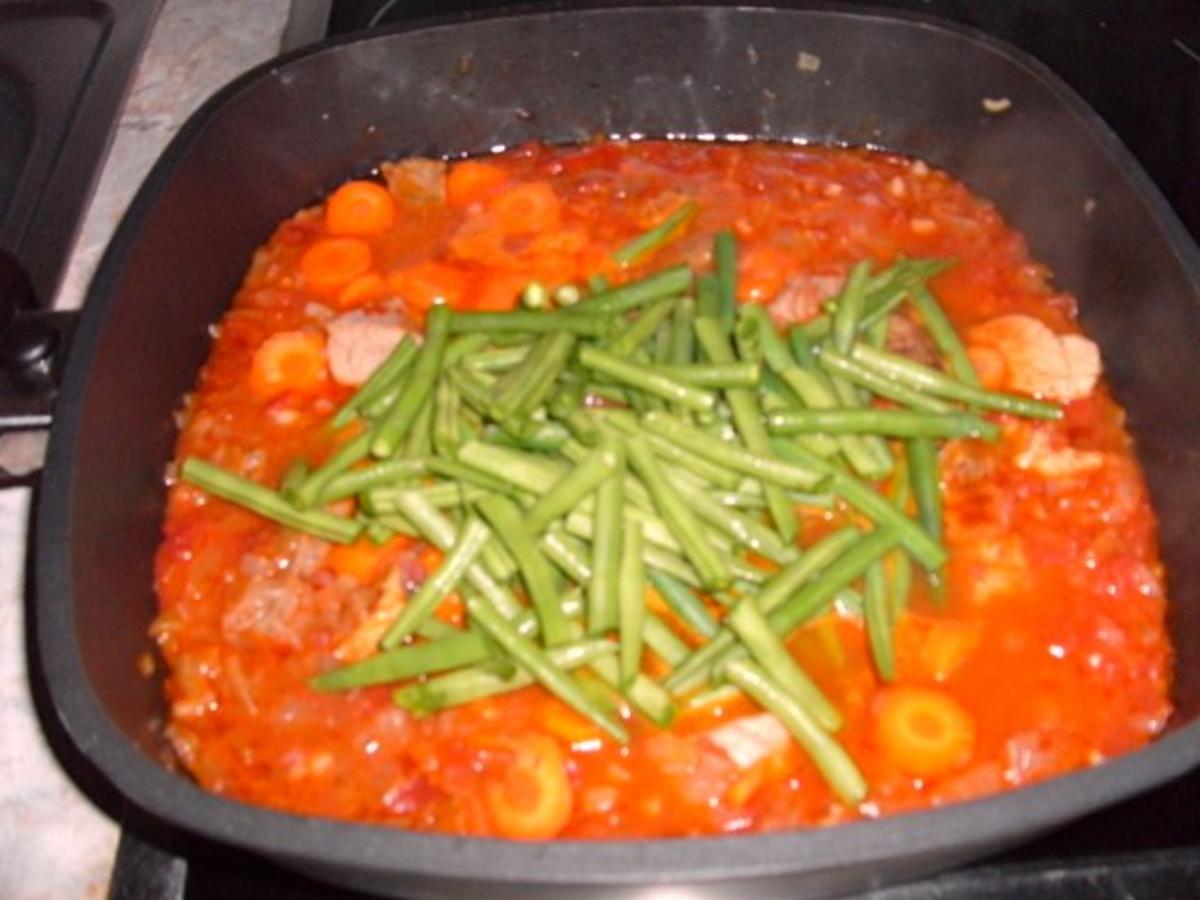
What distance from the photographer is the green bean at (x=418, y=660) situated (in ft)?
7.05

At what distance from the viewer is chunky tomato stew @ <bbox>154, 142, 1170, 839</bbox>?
2141mm

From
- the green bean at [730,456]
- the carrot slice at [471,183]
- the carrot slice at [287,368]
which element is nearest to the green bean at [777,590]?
the green bean at [730,456]

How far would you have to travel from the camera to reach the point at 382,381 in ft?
8.29

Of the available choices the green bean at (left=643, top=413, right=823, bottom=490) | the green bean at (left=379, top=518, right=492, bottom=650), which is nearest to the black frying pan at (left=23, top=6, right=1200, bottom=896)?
the green bean at (left=379, top=518, right=492, bottom=650)

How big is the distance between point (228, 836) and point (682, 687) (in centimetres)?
76

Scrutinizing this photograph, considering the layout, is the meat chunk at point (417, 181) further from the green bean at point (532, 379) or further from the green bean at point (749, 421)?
the green bean at point (749, 421)

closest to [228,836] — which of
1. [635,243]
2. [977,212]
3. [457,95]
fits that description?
[635,243]

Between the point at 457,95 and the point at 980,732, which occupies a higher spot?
the point at 457,95

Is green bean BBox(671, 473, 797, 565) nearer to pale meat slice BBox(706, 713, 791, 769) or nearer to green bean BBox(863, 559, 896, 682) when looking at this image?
green bean BBox(863, 559, 896, 682)

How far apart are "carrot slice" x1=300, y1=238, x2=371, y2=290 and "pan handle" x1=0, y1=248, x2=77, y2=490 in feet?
1.67

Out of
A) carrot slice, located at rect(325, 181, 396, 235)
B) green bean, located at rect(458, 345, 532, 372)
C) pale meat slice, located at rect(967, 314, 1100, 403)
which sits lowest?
carrot slice, located at rect(325, 181, 396, 235)

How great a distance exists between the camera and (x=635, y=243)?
2838 millimetres

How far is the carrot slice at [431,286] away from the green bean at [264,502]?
1.90 ft

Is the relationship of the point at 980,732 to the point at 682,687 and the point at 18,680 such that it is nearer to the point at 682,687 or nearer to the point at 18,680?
the point at 682,687
